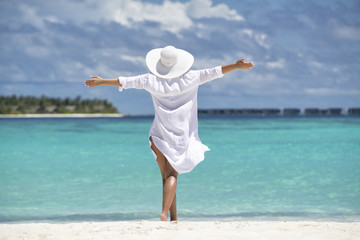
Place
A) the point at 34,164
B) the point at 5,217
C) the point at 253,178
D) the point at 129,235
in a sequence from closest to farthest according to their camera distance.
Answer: the point at 129,235
the point at 5,217
the point at 253,178
the point at 34,164

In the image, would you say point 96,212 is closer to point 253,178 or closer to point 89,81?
point 89,81

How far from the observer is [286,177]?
1042 cm

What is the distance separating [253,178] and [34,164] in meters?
6.47

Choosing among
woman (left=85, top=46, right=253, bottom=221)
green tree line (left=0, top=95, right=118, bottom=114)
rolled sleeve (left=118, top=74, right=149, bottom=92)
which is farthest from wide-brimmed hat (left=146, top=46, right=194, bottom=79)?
green tree line (left=0, top=95, right=118, bottom=114)

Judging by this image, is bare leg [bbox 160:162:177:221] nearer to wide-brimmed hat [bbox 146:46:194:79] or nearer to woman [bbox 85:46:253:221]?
woman [bbox 85:46:253:221]

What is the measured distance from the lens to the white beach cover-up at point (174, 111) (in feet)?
13.5

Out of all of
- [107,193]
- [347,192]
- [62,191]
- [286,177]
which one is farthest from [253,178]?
[62,191]

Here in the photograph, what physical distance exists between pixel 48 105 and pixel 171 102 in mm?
93514

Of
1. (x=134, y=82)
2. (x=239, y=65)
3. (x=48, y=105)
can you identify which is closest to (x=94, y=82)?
(x=134, y=82)

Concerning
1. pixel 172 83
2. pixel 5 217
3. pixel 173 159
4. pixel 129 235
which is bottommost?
pixel 5 217

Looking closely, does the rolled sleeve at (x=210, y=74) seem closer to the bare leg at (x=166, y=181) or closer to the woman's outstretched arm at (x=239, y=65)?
the woman's outstretched arm at (x=239, y=65)

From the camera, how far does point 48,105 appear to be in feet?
308

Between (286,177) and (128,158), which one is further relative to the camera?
(128,158)

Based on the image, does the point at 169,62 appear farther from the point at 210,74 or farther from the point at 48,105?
the point at 48,105
